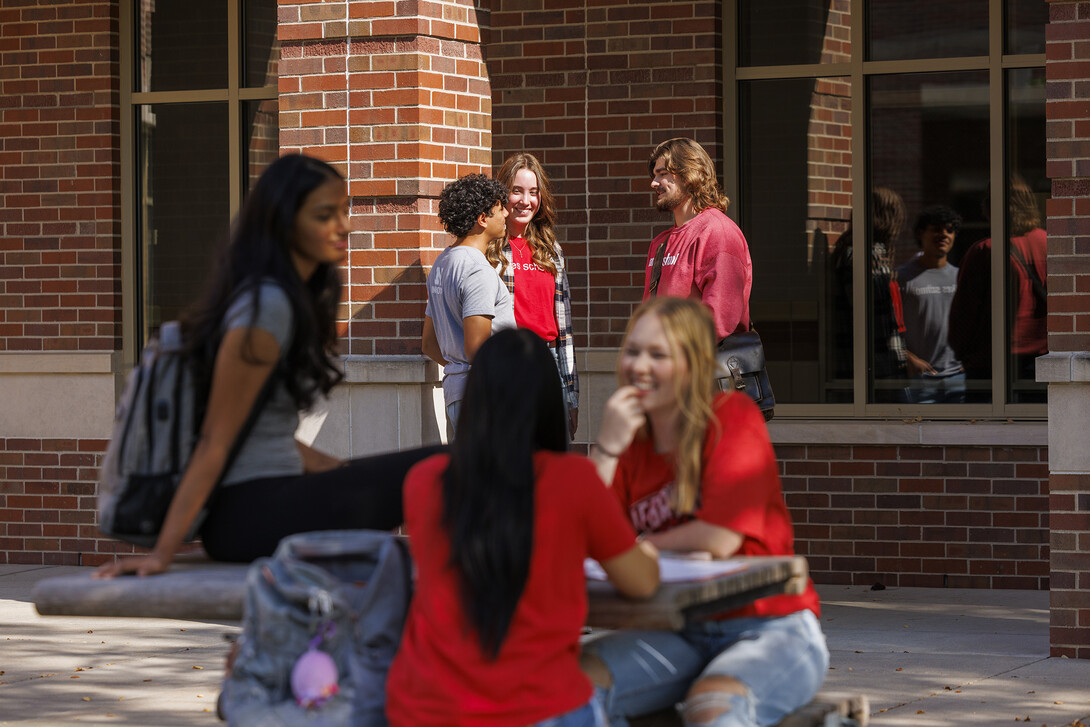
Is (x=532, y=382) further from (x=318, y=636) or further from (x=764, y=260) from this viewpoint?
(x=764, y=260)

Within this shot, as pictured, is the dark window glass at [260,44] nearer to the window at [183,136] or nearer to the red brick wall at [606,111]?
the window at [183,136]

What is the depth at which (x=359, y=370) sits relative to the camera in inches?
274

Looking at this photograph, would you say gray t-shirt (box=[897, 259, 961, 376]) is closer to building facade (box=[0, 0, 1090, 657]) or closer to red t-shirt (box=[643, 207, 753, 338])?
building facade (box=[0, 0, 1090, 657])

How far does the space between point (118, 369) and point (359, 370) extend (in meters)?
2.63

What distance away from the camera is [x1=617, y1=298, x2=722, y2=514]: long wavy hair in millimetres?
3521

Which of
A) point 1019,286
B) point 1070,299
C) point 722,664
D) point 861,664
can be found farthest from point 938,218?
point 722,664

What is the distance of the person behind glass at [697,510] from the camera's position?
348cm

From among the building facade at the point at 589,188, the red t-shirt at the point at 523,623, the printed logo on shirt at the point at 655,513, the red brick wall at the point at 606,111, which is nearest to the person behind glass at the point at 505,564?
the red t-shirt at the point at 523,623

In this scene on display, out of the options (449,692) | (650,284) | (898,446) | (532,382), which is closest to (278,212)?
(532,382)

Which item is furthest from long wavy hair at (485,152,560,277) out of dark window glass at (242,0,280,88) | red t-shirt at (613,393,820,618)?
red t-shirt at (613,393,820,618)

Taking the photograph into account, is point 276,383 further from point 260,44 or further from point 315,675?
point 260,44

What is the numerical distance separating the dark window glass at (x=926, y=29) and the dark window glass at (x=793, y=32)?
0.16 meters

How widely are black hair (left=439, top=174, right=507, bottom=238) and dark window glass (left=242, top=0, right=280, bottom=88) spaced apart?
3150 millimetres

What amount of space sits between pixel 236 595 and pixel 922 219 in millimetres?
5624
